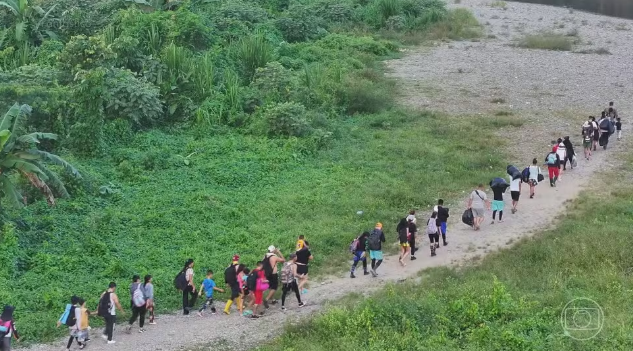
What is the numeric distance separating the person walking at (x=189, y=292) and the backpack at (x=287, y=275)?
1.71 meters

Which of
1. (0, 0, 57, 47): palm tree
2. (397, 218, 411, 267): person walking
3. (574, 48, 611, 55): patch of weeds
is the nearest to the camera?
(397, 218, 411, 267): person walking

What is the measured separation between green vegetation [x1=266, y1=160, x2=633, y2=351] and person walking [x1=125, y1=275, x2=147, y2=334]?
8.13 ft

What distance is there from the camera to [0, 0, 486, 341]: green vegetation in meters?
17.0

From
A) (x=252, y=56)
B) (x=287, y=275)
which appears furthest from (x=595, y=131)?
(x=252, y=56)

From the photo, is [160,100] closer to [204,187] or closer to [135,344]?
[204,187]

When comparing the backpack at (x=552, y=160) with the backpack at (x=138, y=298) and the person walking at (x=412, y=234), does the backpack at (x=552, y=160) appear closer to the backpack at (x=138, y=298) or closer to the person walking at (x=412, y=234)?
the person walking at (x=412, y=234)

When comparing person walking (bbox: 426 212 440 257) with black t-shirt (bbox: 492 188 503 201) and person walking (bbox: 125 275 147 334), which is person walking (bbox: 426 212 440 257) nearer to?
black t-shirt (bbox: 492 188 503 201)

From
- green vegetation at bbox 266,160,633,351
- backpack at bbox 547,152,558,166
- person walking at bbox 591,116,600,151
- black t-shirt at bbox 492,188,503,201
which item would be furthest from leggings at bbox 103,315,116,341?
person walking at bbox 591,116,600,151

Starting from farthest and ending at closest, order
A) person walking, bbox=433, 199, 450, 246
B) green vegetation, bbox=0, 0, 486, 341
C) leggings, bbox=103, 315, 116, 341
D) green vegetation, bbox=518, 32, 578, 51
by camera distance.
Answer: green vegetation, bbox=518, 32, 578, 51 → person walking, bbox=433, 199, 450, 246 → green vegetation, bbox=0, 0, 486, 341 → leggings, bbox=103, 315, 116, 341

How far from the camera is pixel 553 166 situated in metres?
20.7

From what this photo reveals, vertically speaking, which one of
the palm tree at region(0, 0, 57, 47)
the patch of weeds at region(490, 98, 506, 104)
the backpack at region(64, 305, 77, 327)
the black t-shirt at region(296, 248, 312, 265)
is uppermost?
the palm tree at region(0, 0, 57, 47)

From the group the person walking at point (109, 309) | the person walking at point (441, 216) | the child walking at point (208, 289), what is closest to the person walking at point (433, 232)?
the person walking at point (441, 216)

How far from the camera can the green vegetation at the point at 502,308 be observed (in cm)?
1327

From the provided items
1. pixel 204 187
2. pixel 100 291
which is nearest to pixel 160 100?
pixel 204 187
